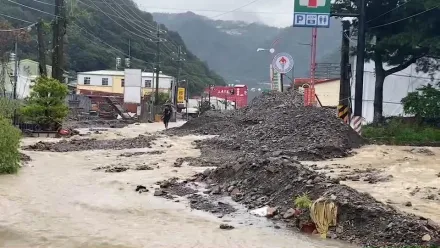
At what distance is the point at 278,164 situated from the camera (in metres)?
13.9

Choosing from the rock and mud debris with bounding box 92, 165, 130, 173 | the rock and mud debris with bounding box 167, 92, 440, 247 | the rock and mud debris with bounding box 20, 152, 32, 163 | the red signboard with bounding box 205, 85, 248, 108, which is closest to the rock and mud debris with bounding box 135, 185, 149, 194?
the rock and mud debris with bounding box 167, 92, 440, 247

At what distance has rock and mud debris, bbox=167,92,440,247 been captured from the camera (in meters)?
9.68

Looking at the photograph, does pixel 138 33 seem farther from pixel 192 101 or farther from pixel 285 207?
pixel 285 207

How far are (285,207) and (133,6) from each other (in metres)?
82.7

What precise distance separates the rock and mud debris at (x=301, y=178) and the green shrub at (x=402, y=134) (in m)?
1.67

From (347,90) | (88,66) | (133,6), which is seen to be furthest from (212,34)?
(347,90)

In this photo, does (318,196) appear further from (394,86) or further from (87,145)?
(394,86)

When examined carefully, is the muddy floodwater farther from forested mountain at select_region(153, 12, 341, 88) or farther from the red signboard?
forested mountain at select_region(153, 12, 341, 88)

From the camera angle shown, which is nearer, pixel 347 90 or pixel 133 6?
pixel 347 90

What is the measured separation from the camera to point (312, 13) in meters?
26.0

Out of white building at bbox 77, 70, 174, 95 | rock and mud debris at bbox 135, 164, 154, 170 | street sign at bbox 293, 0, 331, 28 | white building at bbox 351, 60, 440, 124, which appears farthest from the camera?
white building at bbox 77, 70, 174, 95

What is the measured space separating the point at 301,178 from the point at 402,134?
1575 centimetres

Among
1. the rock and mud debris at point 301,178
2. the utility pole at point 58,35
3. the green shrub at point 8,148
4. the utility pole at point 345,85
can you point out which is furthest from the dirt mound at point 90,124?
the green shrub at point 8,148

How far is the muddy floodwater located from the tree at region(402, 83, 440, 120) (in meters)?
16.3
